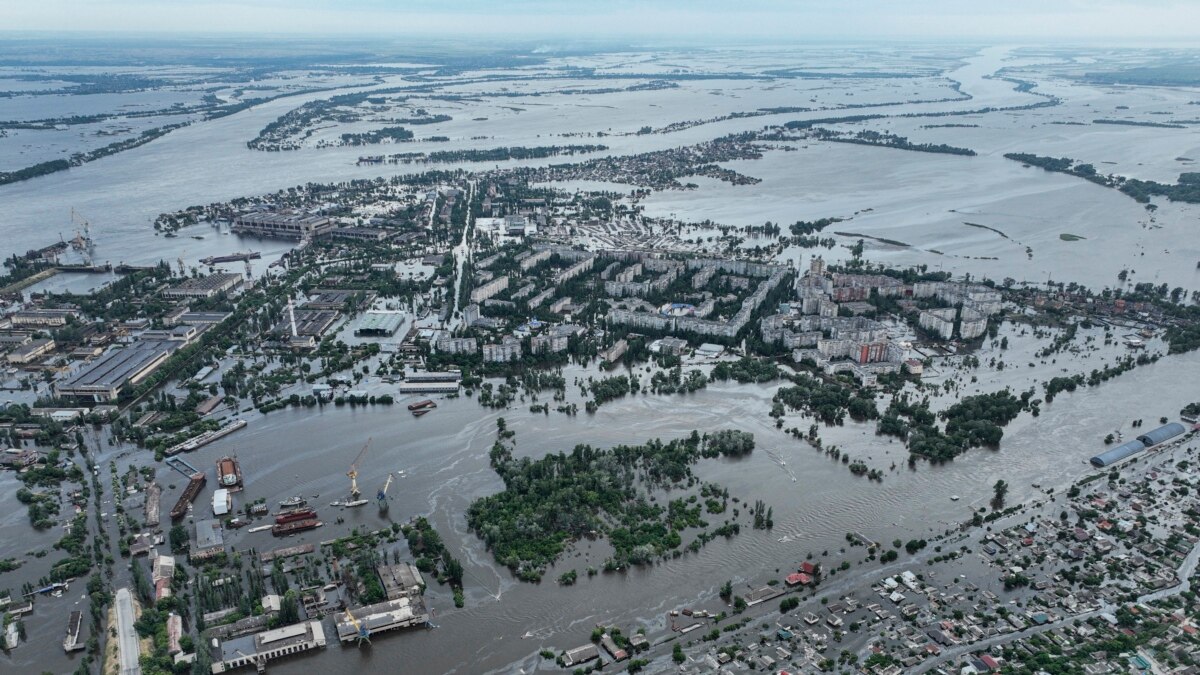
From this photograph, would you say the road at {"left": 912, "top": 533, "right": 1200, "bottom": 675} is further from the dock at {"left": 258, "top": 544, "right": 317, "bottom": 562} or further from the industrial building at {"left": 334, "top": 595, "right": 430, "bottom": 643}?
the dock at {"left": 258, "top": 544, "right": 317, "bottom": 562}

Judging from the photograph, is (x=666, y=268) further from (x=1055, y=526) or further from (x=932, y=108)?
(x=932, y=108)

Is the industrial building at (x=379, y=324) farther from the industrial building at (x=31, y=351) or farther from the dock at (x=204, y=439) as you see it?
the industrial building at (x=31, y=351)

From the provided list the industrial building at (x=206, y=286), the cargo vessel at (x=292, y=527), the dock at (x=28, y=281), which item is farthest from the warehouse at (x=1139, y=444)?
the dock at (x=28, y=281)

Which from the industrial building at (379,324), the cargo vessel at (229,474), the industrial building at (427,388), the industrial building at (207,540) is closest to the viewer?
the industrial building at (207,540)

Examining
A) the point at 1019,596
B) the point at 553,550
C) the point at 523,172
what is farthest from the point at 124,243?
the point at 1019,596

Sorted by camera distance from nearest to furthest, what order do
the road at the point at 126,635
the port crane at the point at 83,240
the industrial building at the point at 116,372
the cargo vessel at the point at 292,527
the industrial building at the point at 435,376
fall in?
the road at the point at 126,635, the cargo vessel at the point at 292,527, the industrial building at the point at 116,372, the industrial building at the point at 435,376, the port crane at the point at 83,240

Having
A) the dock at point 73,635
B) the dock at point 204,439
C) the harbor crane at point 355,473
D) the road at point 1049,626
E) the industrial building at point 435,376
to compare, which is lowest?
the road at point 1049,626

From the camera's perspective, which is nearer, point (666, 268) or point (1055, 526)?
point (1055, 526)

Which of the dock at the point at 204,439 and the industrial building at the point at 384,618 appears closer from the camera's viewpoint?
the industrial building at the point at 384,618
